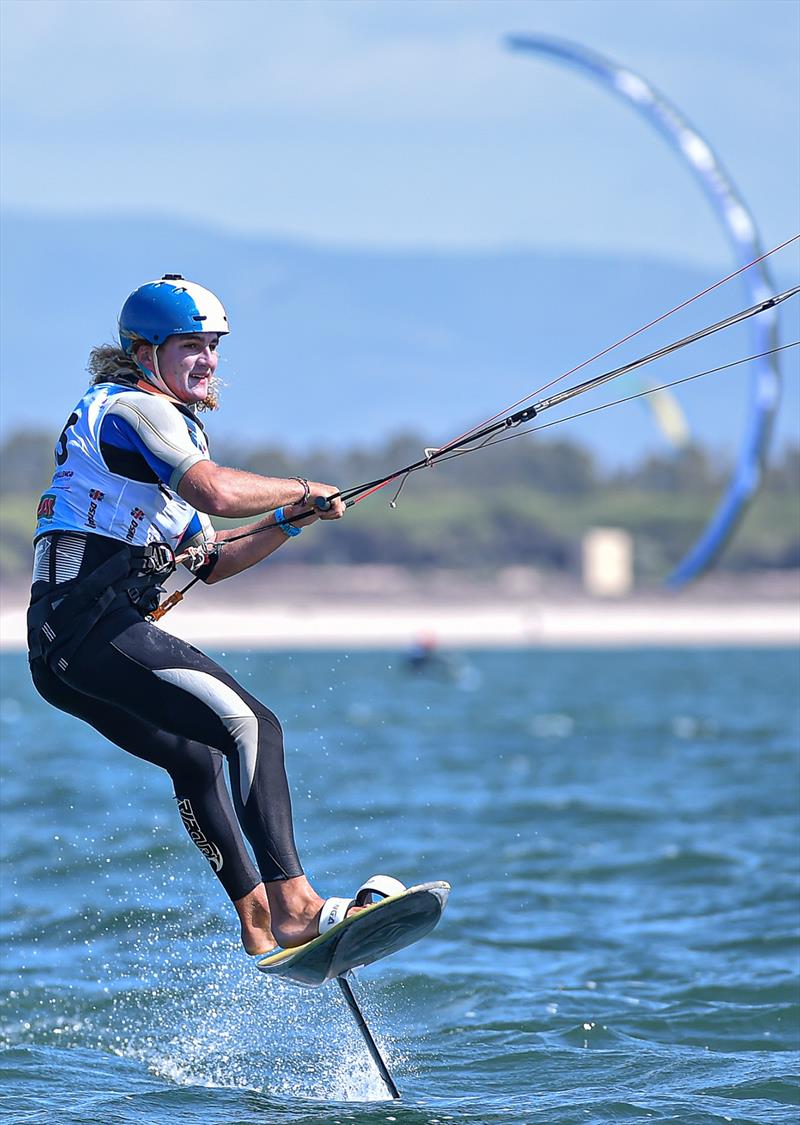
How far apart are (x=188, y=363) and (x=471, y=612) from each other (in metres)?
105

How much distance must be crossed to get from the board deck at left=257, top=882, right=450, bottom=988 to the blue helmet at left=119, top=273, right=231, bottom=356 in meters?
1.84

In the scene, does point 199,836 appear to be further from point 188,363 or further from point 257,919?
point 188,363

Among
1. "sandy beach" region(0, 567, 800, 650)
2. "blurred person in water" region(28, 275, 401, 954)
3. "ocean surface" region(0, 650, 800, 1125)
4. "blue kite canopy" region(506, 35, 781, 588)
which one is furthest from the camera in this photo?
"sandy beach" region(0, 567, 800, 650)

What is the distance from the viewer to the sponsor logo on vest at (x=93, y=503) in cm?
530

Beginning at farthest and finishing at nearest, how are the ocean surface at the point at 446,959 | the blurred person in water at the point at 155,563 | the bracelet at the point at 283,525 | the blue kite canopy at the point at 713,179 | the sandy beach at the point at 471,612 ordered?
the sandy beach at the point at 471,612, the blue kite canopy at the point at 713,179, the ocean surface at the point at 446,959, the bracelet at the point at 283,525, the blurred person in water at the point at 155,563

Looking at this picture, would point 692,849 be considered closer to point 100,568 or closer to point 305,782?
point 305,782

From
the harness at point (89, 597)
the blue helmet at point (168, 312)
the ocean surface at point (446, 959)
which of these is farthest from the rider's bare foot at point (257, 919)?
the blue helmet at point (168, 312)

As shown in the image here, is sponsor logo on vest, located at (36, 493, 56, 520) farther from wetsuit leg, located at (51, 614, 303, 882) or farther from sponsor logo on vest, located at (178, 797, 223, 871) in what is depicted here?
sponsor logo on vest, located at (178, 797, 223, 871)

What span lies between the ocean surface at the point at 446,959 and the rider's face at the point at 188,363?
2.26 m

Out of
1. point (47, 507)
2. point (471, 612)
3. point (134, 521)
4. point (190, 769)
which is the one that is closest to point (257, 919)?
point (190, 769)

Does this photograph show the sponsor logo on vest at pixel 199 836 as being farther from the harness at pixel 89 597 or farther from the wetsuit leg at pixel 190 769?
the harness at pixel 89 597

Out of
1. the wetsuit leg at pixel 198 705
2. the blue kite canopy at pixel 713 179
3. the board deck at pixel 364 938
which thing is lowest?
the board deck at pixel 364 938

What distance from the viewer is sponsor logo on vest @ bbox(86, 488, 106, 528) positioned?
209 inches

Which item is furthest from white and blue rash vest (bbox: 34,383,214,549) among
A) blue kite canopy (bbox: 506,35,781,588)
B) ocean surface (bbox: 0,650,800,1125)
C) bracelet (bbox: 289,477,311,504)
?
blue kite canopy (bbox: 506,35,781,588)
